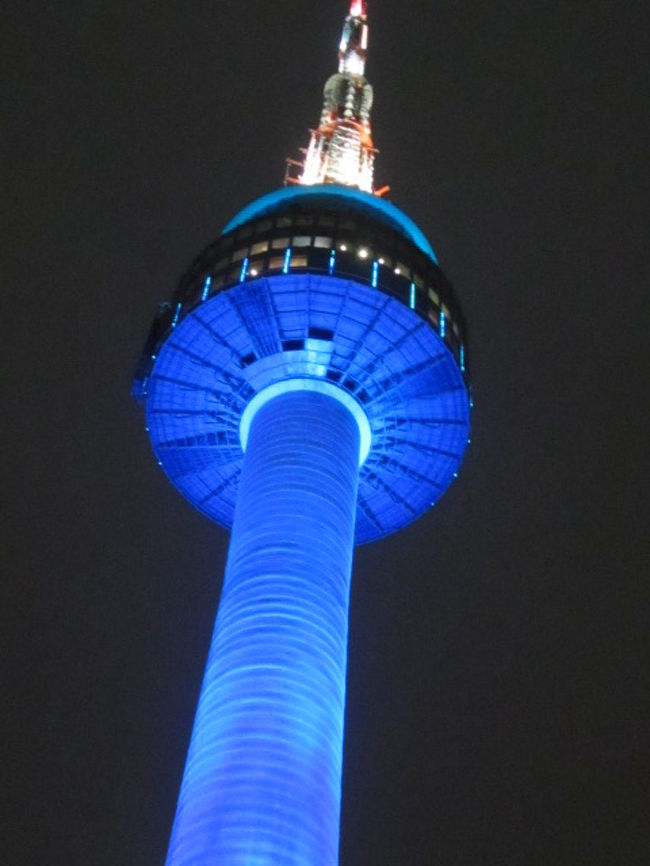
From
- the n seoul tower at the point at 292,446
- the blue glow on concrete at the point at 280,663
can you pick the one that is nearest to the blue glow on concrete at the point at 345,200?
the n seoul tower at the point at 292,446

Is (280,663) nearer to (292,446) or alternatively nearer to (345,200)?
(292,446)

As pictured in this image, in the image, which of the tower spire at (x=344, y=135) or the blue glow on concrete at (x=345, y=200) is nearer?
the blue glow on concrete at (x=345, y=200)

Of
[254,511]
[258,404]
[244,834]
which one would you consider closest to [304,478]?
[254,511]

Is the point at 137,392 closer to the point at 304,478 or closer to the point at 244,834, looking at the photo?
the point at 304,478

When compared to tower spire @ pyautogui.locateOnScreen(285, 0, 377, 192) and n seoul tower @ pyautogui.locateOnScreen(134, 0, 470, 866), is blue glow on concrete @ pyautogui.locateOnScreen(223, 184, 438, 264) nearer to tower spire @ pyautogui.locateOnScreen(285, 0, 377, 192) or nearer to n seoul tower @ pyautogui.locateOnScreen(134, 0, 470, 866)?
n seoul tower @ pyautogui.locateOnScreen(134, 0, 470, 866)

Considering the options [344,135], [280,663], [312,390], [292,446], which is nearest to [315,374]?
[312,390]

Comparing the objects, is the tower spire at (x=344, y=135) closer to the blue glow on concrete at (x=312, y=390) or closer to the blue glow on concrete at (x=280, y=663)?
the blue glow on concrete at (x=312, y=390)

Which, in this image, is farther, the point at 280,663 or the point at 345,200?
the point at 345,200
